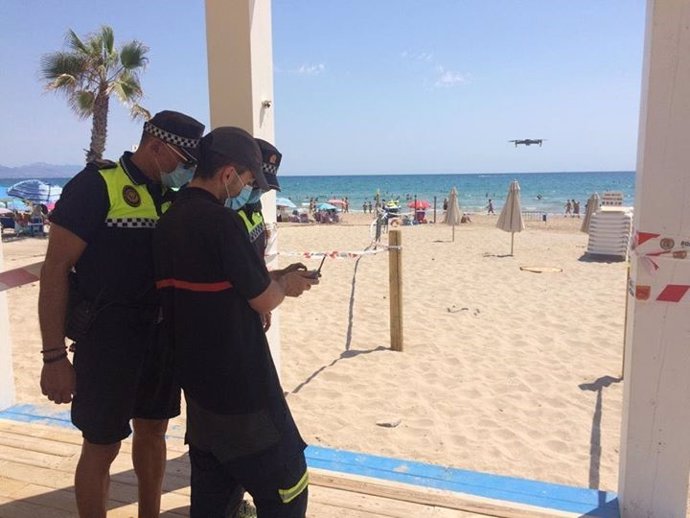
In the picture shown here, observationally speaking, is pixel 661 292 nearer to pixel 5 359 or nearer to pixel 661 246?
pixel 661 246

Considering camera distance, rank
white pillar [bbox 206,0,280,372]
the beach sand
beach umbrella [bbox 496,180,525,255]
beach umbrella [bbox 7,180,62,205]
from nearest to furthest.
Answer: white pillar [bbox 206,0,280,372] < the beach sand < beach umbrella [bbox 496,180,525,255] < beach umbrella [bbox 7,180,62,205]

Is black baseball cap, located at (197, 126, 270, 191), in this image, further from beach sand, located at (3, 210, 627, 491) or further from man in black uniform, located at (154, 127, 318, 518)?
beach sand, located at (3, 210, 627, 491)

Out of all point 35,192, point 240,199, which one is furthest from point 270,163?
point 35,192

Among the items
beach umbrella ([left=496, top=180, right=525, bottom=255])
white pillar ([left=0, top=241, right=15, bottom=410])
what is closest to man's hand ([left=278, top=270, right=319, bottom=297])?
white pillar ([left=0, top=241, right=15, bottom=410])

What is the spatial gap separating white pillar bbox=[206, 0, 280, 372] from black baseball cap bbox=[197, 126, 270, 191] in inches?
56.5

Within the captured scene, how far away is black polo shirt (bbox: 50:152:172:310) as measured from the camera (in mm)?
1902

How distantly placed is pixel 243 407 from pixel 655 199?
1.89 m

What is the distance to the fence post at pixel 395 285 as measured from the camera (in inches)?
219

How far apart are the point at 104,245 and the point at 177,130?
50cm

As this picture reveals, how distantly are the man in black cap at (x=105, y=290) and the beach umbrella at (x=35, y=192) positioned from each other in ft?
73.5

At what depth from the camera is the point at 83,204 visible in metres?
1.90

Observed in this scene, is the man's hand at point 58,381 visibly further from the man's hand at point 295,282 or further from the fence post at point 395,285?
the fence post at point 395,285

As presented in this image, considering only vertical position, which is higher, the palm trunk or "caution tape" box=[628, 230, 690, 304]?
the palm trunk

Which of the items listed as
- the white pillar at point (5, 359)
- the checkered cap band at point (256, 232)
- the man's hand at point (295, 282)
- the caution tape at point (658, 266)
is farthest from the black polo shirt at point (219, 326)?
the white pillar at point (5, 359)
